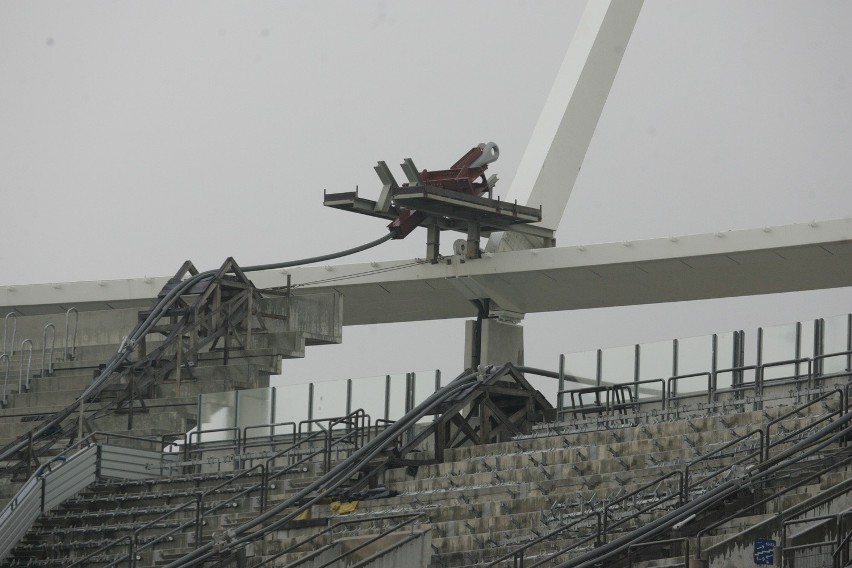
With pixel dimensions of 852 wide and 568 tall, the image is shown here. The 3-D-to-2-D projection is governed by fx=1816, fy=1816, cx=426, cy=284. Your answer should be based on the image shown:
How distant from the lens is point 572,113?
137ft

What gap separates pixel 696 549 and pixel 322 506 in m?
8.67

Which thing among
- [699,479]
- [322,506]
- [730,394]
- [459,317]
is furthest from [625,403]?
[459,317]

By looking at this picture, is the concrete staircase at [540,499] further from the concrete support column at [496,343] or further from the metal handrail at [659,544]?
the concrete support column at [496,343]

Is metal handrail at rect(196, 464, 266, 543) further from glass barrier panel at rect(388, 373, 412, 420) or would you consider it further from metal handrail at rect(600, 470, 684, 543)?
metal handrail at rect(600, 470, 684, 543)

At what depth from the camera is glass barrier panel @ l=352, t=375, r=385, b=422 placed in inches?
1240

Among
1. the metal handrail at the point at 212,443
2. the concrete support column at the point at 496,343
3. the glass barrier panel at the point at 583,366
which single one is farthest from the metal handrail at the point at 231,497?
the concrete support column at the point at 496,343

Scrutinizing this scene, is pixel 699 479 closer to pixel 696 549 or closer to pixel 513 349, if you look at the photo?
pixel 696 549

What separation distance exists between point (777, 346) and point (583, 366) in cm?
372

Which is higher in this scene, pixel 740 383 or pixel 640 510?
pixel 740 383

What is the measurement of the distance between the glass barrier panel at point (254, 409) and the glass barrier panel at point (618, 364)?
6104 millimetres

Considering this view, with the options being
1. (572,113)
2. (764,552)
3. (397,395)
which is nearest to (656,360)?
(397,395)

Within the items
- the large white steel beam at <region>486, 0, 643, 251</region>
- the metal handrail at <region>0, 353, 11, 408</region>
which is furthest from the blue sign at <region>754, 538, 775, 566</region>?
the large white steel beam at <region>486, 0, 643, 251</region>

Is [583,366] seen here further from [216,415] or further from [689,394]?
[216,415]

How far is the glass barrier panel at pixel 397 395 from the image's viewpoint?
31.2 m
